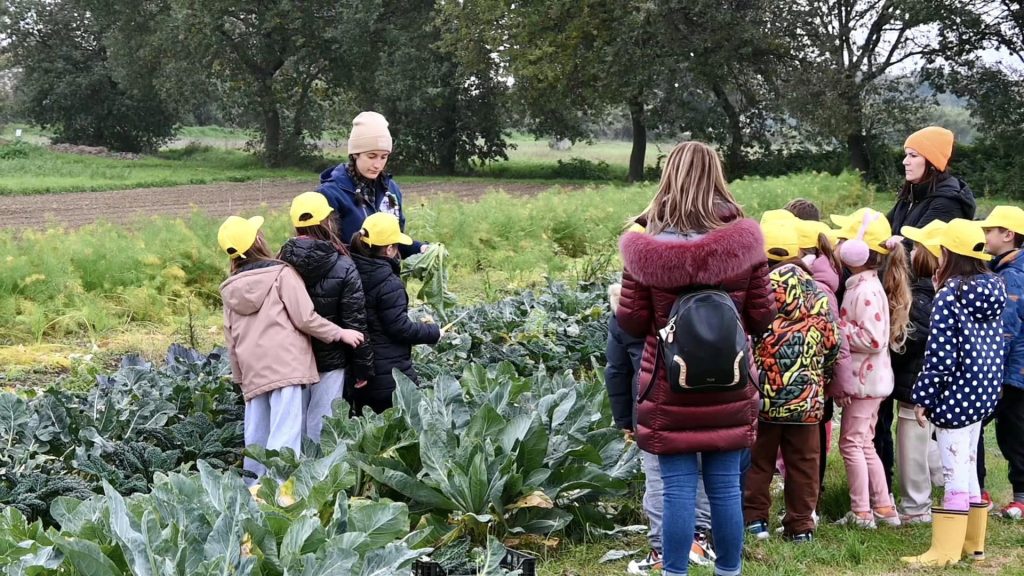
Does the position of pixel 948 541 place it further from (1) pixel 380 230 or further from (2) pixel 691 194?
(1) pixel 380 230

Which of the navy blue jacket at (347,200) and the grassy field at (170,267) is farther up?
the navy blue jacket at (347,200)

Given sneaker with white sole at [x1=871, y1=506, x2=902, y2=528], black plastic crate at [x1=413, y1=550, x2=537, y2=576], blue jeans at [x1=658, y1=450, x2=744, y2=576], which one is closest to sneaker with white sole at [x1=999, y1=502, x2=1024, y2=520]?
sneaker with white sole at [x1=871, y1=506, x2=902, y2=528]

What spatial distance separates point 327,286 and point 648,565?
1.96 m

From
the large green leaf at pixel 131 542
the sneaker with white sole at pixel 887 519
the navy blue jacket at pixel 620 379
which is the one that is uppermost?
the navy blue jacket at pixel 620 379

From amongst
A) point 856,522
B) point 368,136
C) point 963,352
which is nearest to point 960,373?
point 963,352

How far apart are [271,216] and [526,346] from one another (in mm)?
7701

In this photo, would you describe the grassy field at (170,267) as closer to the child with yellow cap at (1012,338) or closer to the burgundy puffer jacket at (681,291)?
the burgundy puffer jacket at (681,291)

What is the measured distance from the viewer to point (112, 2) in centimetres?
4212

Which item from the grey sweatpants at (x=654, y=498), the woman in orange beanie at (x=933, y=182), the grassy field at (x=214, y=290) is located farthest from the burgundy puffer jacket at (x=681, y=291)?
the woman in orange beanie at (x=933, y=182)

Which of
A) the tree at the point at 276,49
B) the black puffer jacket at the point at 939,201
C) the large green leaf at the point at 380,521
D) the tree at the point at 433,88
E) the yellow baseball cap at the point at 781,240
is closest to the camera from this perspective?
the large green leaf at the point at 380,521

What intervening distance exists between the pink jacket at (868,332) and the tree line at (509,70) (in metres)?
27.6

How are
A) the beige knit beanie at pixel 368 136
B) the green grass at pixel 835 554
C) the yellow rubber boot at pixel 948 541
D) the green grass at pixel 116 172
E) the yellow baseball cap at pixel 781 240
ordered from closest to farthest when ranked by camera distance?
the green grass at pixel 835 554
the yellow rubber boot at pixel 948 541
the yellow baseball cap at pixel 781 240
the beige knit beanie at pixel 368 136
the green grass at pixel 116 172

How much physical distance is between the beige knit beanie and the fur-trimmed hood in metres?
2.18

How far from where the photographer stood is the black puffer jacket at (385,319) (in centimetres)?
514
